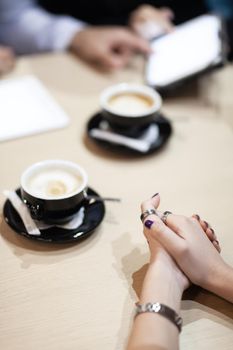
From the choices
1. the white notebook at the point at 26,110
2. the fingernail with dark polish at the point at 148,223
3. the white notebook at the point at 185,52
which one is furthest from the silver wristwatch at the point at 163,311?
the white notebook at the point at 185,52

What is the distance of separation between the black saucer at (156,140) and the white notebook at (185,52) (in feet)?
0.52

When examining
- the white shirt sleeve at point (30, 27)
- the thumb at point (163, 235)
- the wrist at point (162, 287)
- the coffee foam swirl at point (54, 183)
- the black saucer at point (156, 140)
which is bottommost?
the white shirt sleeve at point (30, 27)

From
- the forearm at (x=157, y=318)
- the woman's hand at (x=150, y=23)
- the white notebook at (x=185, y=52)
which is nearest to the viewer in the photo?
the forearm at (x=157, y=318)

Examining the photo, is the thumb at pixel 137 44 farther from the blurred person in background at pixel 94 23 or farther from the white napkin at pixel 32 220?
the white napkin at pixel 32 220

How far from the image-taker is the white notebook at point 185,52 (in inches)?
48.1

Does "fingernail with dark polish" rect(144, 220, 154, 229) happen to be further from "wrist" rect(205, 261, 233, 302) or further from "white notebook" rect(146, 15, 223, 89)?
"white notebook" rect(146, 15, 223, 89)

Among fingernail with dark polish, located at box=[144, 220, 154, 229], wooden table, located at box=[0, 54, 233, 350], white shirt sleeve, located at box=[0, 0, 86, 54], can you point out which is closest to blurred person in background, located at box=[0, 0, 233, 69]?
white shirt sleeve, located at box=[0, 0, 86, 54]

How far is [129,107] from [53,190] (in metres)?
0.36

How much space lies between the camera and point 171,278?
681 mm

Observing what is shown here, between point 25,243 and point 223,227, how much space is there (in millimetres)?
357

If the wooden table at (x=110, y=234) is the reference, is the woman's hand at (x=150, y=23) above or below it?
above

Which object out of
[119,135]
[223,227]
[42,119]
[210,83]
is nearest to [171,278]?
[223,227]

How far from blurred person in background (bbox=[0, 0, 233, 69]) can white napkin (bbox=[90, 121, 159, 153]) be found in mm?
367

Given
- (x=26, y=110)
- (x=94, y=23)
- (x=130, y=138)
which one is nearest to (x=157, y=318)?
(x=130, y=138)
